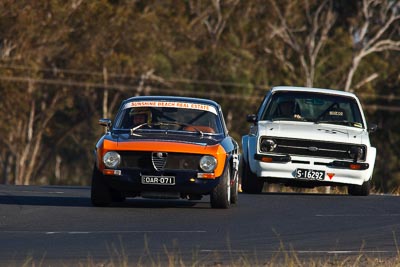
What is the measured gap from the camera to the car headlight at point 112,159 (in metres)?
15.2

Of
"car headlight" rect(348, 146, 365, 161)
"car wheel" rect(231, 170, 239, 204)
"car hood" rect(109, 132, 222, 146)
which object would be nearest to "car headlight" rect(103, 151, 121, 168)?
"car hood" rect(109, 132, 222, 146)

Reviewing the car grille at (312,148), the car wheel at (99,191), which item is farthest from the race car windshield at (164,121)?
the car grille at (312,148)

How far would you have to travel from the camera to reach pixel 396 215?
1586 centimetres

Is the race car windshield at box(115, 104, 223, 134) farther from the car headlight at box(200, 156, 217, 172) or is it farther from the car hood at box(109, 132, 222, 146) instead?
the car headlight at box(200, 156, 217, 172)

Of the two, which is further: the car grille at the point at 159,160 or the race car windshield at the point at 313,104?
the race car windshield at the point at 313,104

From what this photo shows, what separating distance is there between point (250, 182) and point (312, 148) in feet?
3.98

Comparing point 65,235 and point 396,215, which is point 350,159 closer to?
point 396,215

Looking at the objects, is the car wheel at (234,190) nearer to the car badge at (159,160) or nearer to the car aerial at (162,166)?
the car aerial at (162,166)

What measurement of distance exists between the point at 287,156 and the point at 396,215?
3522 millimetres

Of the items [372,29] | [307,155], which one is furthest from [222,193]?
[372,29]

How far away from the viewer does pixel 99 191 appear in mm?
15562

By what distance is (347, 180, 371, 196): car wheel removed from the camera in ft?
64.9

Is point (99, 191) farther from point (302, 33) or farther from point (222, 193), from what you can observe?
point (302, 33)

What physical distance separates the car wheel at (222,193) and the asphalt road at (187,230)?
6.3 inches
